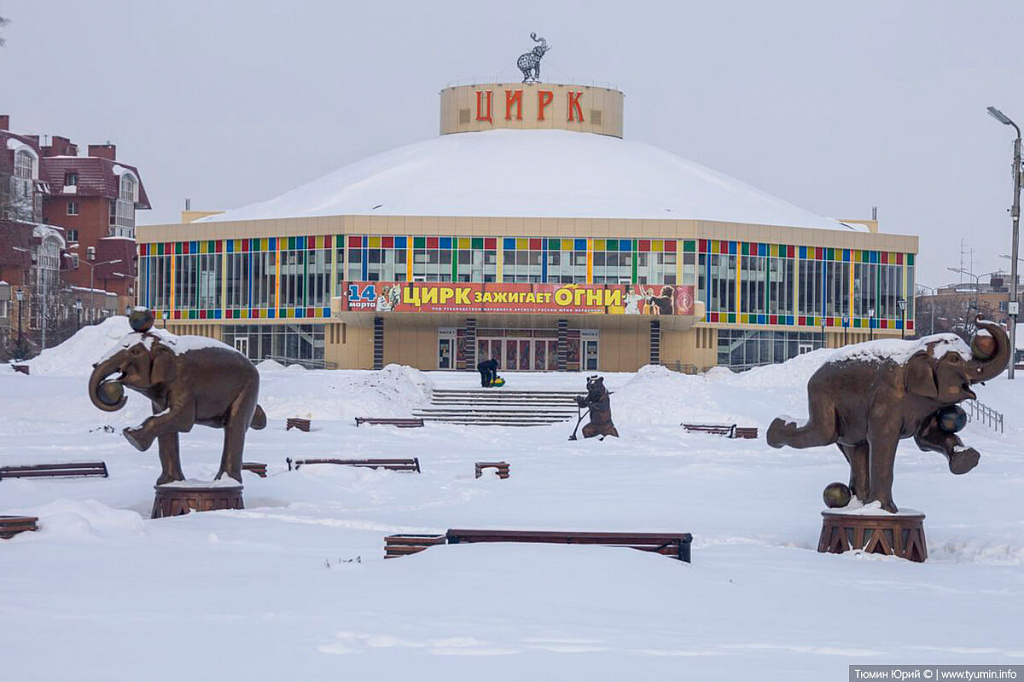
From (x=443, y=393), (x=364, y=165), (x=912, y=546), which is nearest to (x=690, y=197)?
(x=364, y=165)

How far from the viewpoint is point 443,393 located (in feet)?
172

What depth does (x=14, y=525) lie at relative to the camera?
14.7 meters

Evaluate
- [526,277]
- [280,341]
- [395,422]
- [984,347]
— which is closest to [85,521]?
[984,347]

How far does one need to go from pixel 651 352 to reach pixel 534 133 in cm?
2195

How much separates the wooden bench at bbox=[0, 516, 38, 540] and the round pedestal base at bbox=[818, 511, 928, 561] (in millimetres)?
7962

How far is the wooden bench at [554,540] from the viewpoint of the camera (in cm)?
1399

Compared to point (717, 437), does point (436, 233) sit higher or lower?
higher

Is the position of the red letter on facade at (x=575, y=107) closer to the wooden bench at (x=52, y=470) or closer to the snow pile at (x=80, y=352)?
the snow pile at (x=80, y=352)

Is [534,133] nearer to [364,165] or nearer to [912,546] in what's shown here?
[364,165]

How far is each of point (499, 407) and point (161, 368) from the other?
3165 centimetres

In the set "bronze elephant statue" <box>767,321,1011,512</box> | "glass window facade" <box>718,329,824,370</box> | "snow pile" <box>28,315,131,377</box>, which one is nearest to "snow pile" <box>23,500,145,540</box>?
"bronze elephant statue" <box>767,321,1011,512</box>

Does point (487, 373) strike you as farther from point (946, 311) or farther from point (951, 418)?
point (946, 311)

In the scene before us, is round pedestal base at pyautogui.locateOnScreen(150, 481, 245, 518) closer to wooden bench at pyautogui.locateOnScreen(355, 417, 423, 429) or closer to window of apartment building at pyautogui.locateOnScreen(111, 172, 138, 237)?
wooden bench at pyautogui.locateOnScreen(355, 417, 423, 429)

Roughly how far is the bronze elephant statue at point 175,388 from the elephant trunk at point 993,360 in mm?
8859
